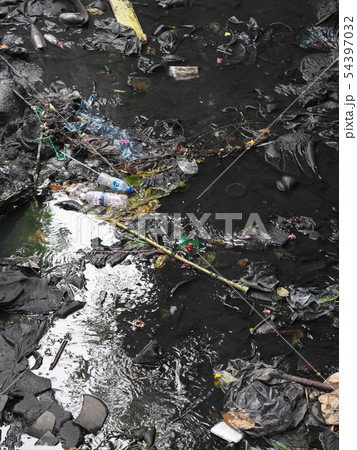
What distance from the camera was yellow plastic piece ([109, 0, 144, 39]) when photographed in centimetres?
732

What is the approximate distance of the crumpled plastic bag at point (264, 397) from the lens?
10.5 feet

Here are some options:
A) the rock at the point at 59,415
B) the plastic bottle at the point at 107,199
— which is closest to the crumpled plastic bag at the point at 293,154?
the plastic bottle at the point at 107,199

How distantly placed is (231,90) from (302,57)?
5.01 feet

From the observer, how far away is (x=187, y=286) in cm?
417

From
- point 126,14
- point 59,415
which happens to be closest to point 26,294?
point 59,415

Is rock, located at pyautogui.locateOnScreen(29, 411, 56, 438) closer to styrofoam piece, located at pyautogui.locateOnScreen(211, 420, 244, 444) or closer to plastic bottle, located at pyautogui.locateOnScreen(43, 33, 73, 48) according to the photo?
styrofoam piece, located at pyautogui.locateOnScreen(211, 420, 244, 444)

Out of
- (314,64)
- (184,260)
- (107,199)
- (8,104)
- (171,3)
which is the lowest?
(184,260)

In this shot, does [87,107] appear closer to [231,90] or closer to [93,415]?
[231,90]

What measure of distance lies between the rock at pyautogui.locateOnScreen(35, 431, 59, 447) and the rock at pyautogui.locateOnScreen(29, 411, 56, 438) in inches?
1.2

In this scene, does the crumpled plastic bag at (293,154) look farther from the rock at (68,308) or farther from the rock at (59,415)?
the rock at (59,415)

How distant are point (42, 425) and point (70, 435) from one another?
0.22 m

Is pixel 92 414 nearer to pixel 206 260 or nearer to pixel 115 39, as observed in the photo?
pixel 206 260

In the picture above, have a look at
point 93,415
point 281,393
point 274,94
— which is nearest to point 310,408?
point 281,393

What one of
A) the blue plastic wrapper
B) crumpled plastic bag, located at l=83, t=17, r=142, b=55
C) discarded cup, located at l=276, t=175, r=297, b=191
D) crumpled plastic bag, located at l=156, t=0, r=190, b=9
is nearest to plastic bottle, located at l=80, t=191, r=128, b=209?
the blue plastic wrapper
